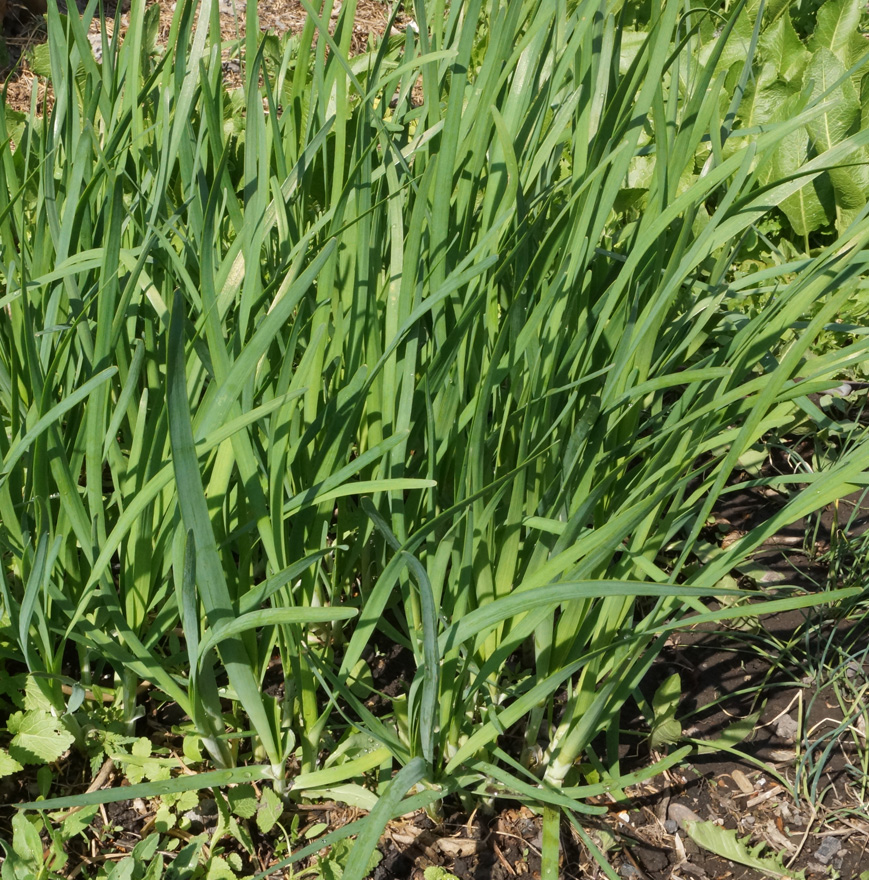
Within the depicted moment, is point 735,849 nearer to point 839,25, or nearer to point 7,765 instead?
point 7,765

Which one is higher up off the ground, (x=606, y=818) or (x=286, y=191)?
(x=286, y=191)

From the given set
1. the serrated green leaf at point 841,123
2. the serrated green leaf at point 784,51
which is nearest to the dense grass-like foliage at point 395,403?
the serrated green leaf at point 841,123

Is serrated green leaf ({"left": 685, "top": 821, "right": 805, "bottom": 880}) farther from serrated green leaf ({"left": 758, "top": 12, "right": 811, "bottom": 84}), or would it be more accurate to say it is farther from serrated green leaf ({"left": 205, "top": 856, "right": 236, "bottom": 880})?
serrated green leaf ({"left": 758, "top": 12, "right": 811, "bottom": 84})

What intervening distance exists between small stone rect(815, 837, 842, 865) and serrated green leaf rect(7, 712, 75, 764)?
946 millimetres

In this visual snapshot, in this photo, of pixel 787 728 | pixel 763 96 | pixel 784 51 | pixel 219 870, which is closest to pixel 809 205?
pixel 763 96

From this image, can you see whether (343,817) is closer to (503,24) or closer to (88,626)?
(88,626)

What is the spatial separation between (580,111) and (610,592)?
0.65 m

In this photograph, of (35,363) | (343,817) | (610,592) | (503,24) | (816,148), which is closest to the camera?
(610,592)

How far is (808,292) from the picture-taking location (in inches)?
34.9

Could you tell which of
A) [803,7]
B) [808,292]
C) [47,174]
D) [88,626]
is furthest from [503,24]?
[803,7]

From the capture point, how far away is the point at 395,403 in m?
1.06

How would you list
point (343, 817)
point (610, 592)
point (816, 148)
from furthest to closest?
point (816, 148) → point (343, 817) → point (610, 592)

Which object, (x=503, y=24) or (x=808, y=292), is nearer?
(x=808, y=292)

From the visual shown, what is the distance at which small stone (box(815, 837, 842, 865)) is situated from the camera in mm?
1149
